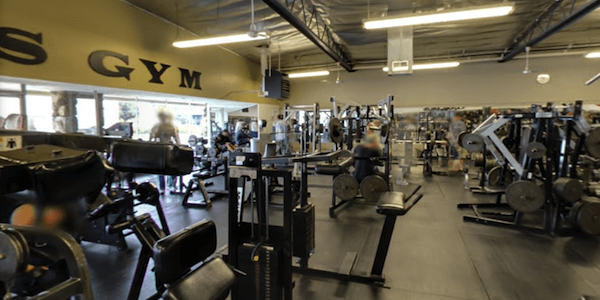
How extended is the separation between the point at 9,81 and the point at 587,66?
14582 mm

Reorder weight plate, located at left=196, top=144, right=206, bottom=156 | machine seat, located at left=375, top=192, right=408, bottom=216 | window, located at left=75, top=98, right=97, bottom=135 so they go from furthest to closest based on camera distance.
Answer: weight plate, located at left=196, top=144, right=206, bottom=156
window, located at left=75, top=98, right=97, bottom=135
machine seat, located at left=375, top=192, right=408, bottom=216

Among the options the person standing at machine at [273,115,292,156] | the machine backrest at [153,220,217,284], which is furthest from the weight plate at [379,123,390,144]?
the machine backrest at [153,220,217,284]

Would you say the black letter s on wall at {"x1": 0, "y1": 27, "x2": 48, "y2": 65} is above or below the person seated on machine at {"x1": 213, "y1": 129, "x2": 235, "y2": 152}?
above

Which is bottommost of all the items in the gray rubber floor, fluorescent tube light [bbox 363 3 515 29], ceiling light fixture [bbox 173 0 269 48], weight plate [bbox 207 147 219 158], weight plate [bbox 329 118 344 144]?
the gray rubber floor

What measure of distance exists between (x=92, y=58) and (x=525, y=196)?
24.1 feet

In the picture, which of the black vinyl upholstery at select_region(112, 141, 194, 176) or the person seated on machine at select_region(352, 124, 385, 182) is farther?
the person seated on machine at select_region(352, 124, 385, 182)

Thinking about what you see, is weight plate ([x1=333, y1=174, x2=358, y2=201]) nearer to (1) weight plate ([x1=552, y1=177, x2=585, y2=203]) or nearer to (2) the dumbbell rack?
(2) the dumbbell rack

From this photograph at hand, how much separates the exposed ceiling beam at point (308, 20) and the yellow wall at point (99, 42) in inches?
129

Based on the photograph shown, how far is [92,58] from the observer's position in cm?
566

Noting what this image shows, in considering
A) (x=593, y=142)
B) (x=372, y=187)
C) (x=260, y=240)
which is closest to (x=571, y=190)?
(x=593, y=142)

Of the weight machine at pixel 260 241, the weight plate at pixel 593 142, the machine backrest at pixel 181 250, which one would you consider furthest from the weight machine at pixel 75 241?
the weight plate at pixel 593 142

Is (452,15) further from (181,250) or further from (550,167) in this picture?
(181,250)

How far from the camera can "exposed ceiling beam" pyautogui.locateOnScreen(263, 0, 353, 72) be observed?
17.7ft

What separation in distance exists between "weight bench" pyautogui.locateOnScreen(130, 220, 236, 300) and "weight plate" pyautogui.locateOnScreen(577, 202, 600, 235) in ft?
14.0
